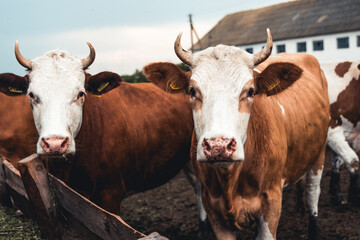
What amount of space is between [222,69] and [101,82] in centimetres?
158

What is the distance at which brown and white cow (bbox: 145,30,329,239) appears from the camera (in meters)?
2.38

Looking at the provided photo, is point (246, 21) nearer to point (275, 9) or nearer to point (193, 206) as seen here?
point (275, 9)

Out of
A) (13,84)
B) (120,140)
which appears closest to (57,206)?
(120,140)

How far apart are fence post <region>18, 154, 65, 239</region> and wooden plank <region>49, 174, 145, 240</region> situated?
60mm

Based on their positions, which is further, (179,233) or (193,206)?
(193,206)

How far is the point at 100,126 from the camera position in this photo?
3.74 meters

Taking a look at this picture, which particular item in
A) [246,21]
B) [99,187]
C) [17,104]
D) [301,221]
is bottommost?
[301,221]

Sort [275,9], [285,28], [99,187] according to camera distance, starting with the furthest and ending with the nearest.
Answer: [275,9] → [285,28] → [99,187]

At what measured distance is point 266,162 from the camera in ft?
9.65

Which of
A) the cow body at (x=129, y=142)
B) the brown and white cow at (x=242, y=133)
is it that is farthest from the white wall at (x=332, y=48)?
the brown and white cow at (x=242, y=133)

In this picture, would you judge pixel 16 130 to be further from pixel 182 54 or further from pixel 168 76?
pixel 182 54

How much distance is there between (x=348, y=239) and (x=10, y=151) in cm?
470

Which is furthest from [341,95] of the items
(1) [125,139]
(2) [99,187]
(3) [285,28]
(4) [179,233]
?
(3) [285,28]

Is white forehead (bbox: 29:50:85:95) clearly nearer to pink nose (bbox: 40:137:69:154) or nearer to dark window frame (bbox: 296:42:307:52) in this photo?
pink nose (bbox: 40:137:69:154)
